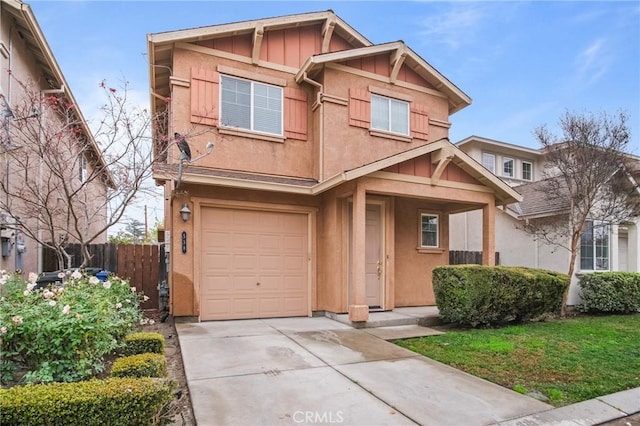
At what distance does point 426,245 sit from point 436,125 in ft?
11.3

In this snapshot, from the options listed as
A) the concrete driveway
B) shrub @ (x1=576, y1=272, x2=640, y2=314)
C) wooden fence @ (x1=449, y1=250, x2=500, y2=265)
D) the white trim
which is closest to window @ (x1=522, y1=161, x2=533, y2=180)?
wooden fence @ (x1=449, y1=250, x2=500, y2=265)

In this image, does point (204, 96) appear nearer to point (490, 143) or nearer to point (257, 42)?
point (257, 42)

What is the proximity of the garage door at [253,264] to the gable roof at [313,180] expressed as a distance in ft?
2.74

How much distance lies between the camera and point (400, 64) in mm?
10469

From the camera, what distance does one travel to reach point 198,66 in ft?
28.8

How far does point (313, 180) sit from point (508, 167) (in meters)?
13.8

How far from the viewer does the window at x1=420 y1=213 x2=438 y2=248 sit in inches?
427

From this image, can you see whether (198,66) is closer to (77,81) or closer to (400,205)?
(77,81)

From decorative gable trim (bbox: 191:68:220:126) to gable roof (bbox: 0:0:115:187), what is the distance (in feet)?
7.09


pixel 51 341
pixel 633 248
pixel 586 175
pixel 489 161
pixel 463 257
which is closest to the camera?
pixel 51 341

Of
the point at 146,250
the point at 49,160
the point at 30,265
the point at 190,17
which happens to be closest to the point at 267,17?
the point at 190,17

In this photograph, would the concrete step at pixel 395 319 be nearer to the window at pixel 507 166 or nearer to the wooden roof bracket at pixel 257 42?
the wooden roof bracket at pixel 257 42

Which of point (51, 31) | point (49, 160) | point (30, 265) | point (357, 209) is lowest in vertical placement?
point (30, 265)

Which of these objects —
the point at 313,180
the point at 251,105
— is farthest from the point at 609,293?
the point at 251,105
